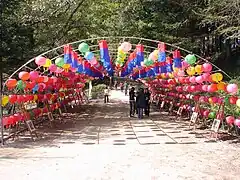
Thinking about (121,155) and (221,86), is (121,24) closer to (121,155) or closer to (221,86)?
(221,86)

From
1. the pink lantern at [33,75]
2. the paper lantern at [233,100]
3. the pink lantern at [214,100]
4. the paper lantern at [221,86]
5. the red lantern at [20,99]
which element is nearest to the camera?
the paper lantern at [233,100]

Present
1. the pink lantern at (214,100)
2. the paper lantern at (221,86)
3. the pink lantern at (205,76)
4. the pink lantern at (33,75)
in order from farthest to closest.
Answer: the pink lantern at (33,75) < the pink lantern at (205,76) < the pink lantern at (214,100) < the paper lantern at (221,86)

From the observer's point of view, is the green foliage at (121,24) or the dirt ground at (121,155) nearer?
the dirt ground at (121,155)

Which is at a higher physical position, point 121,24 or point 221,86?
point 121,24

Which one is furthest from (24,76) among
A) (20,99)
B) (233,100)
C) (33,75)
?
(233,100)

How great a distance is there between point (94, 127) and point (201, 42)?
11357 mm

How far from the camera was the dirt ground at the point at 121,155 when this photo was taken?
8484 mm

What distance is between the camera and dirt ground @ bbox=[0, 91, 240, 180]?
8.48 metres

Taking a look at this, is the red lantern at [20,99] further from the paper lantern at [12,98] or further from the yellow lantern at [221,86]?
the yellow lantern at [221,86]

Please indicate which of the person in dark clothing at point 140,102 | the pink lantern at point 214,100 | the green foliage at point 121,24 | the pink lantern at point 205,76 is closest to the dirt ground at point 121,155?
the pink lantern at point 214,100

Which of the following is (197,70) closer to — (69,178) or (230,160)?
(230,160)

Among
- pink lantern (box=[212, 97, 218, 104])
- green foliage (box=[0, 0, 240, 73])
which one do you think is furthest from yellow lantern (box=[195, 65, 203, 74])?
green foliage (box=[0, 0, 240, 73])

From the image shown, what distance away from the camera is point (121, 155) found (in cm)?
1056

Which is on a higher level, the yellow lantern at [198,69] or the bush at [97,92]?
the yellow lantern at [198,69]
